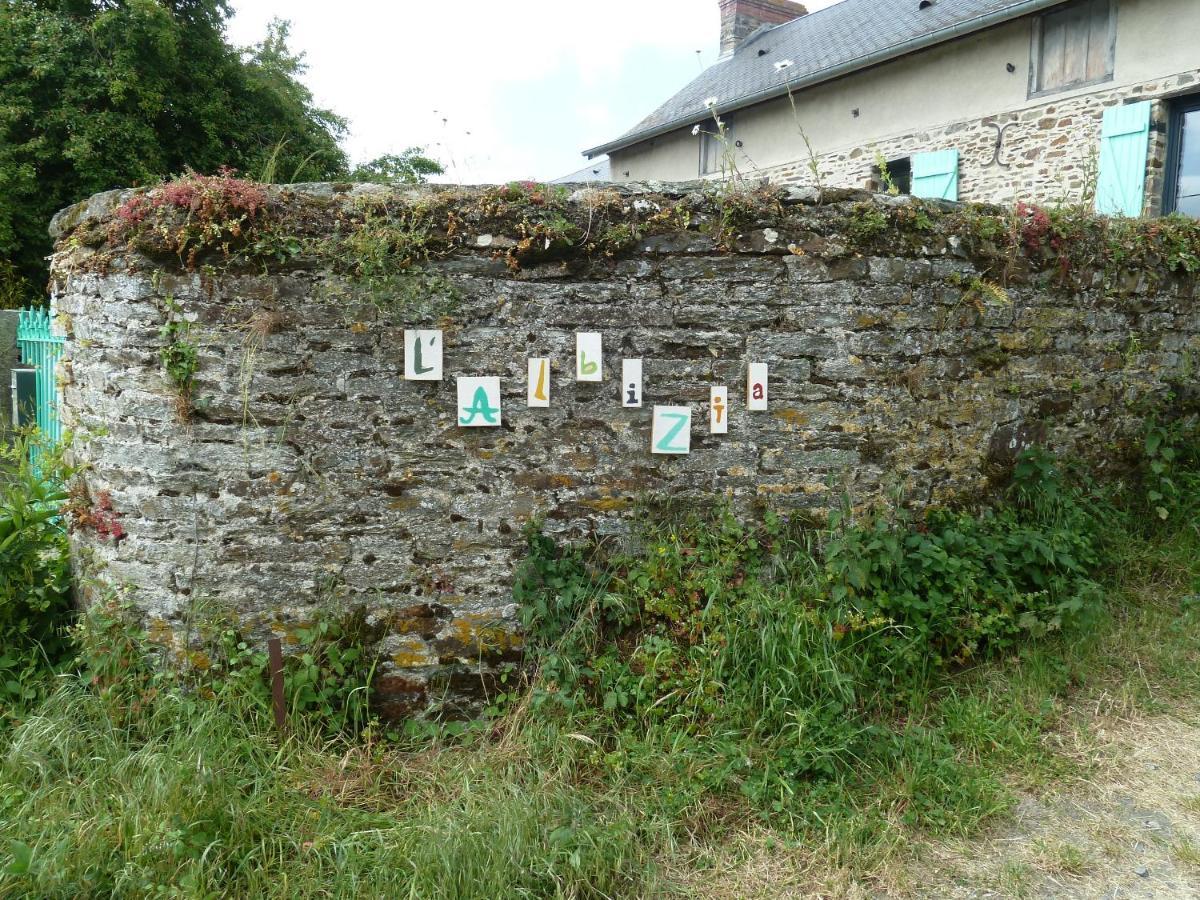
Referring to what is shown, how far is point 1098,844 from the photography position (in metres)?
2.99

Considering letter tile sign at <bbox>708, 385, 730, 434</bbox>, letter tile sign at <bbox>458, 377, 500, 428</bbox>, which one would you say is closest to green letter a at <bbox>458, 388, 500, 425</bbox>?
letter tile sign at <bbox>458, 377, 500, 428</bbox>

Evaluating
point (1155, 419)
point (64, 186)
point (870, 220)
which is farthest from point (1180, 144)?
point (64, 186)

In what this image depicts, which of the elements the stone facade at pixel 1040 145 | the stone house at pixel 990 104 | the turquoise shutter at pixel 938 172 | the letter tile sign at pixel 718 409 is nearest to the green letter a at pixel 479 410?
the letter tile sign at pixel 718 409

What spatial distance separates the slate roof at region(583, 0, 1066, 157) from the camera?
36.0ft

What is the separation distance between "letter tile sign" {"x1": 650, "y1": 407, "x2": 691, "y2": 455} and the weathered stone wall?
5 centimetres

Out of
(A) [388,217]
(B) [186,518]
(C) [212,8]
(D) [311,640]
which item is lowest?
(D) [311,640]

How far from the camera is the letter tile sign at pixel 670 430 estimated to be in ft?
12.4

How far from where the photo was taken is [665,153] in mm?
16469

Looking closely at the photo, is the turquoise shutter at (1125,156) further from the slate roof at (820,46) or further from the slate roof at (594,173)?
the slate roof at (594,173)

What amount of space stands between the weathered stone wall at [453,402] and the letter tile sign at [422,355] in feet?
0.19

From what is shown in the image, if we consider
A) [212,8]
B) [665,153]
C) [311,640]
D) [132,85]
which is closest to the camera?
[311,640]

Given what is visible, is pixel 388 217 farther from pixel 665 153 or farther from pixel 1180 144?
pixel 665 153

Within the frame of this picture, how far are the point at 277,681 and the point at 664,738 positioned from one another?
1648 millimetres

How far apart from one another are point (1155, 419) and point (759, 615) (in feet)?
11.2
